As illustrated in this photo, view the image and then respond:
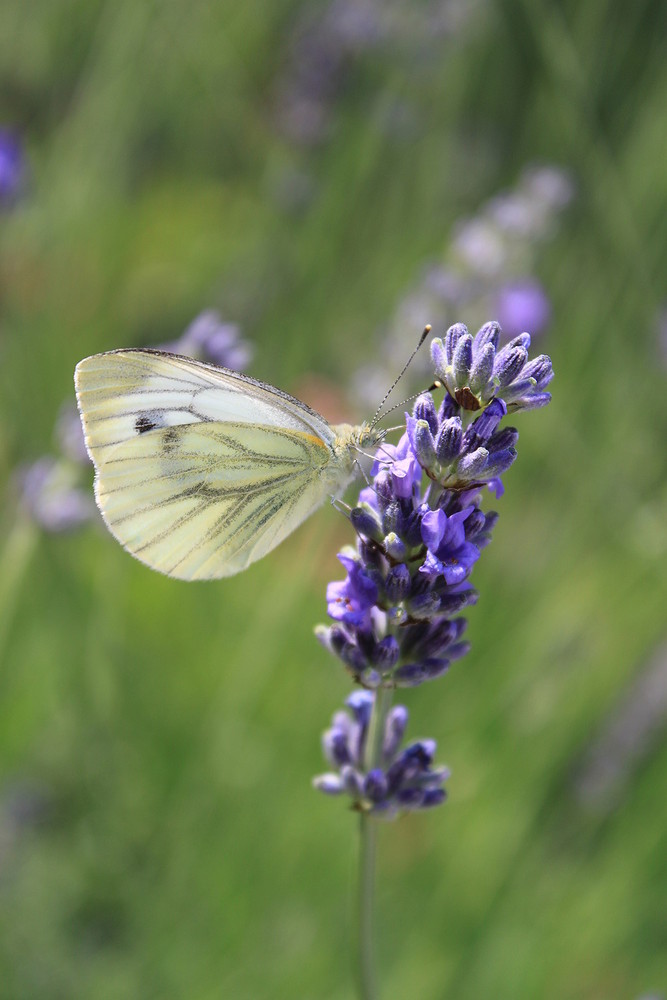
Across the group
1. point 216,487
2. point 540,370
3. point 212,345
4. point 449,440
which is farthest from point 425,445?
point 212,345

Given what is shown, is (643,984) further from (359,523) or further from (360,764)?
(359,523)

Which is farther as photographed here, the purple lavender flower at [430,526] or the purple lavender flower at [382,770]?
the purple lavender flower at [382,770]

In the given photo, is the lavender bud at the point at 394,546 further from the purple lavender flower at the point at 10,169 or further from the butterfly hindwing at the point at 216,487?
the purple lavender flower at the point at 10,169

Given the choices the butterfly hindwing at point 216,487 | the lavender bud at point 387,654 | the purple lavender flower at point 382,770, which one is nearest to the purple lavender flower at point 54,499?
the butterfly hindwing at point 216,487

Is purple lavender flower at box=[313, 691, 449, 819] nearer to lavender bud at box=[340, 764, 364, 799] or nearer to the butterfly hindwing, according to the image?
lavender bud at box=[340, 764, 364, 799]

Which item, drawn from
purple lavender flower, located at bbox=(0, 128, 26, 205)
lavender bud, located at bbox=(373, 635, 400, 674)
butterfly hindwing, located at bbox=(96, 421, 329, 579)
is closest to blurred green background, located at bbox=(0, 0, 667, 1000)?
purple lavender flower, located at bbox=(0, 128, 26, 205)
